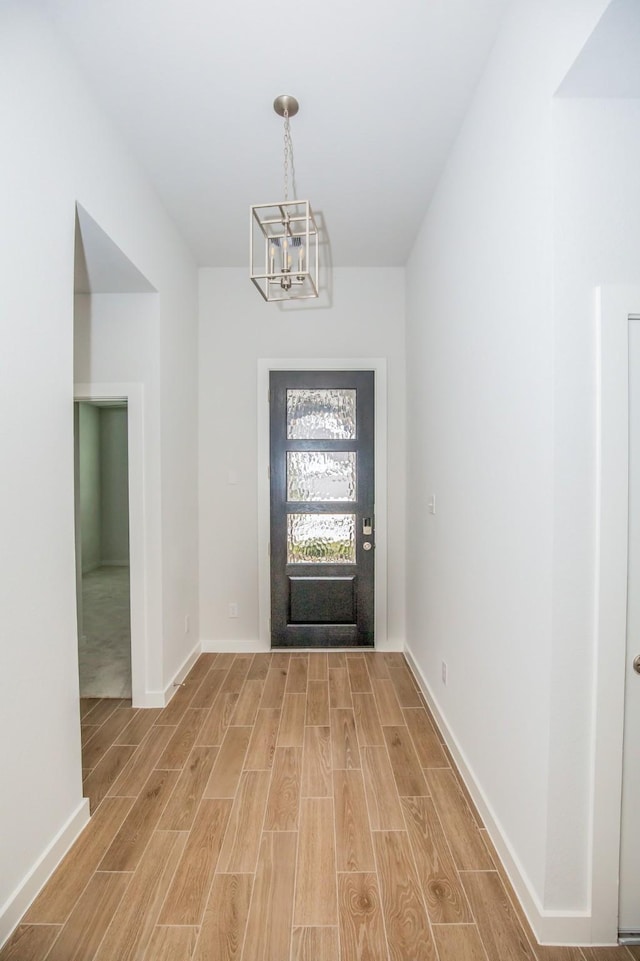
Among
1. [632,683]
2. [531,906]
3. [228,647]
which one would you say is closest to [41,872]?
[531,906]

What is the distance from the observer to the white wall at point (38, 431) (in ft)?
4.78

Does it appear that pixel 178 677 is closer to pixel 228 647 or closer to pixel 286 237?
pixel 228 647

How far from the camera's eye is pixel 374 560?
374 cm

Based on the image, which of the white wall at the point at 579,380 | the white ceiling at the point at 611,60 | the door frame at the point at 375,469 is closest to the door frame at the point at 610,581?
the white wall at the point at 579,380

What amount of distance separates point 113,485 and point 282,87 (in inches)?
249

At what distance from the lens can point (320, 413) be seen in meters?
3.73

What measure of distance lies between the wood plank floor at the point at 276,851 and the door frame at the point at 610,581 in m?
0.28

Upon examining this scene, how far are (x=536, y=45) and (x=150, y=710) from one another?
A: 3.39 m

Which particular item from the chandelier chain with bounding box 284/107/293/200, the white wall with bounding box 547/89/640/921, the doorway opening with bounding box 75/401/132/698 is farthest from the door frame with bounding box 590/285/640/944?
the doorway opening with bounding box 75/401/132/698

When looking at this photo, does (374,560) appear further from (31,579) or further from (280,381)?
(31,579)

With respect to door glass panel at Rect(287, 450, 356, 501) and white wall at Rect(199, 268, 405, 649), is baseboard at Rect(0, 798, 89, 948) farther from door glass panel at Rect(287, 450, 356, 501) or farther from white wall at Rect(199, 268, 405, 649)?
door glass panel at Rect(287, 450, 356, 501)

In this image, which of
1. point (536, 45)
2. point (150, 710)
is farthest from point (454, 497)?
point (150, 710)

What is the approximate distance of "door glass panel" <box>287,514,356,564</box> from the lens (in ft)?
12.3

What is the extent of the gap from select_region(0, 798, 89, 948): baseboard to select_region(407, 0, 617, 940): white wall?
1.56 m
